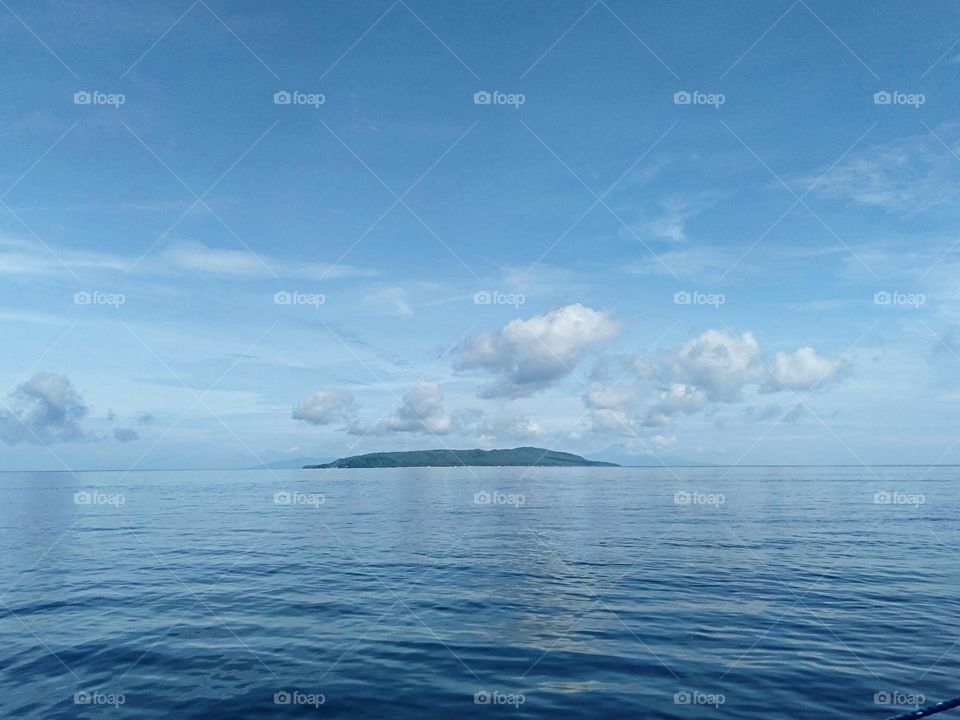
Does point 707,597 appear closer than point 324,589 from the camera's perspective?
Yes

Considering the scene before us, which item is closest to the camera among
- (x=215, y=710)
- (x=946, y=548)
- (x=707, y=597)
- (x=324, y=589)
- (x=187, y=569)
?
(x=215, y=710)

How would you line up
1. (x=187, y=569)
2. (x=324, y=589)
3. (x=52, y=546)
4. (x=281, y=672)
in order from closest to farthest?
(x=281, y=672) < (x=324, y=589) < (x=187, y=569) < (x=52, y=546)

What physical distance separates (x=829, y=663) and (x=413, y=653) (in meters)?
14.0

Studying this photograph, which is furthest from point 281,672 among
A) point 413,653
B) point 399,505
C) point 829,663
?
point 399,505

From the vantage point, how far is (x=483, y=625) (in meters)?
23.4

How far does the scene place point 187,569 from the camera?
35.2 meters

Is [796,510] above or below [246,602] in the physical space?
above

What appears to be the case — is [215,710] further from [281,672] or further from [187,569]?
[187,569]

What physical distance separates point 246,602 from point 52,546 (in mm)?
28117

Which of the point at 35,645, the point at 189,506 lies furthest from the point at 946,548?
the point at 189,506

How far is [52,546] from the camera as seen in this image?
44875 millimetres

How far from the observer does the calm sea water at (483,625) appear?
16.9 metres

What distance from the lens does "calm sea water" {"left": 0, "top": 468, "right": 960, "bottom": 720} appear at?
55.4ft

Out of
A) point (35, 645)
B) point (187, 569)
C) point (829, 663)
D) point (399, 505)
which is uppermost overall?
point (399, 505)
